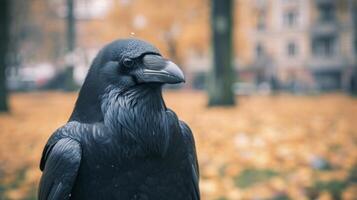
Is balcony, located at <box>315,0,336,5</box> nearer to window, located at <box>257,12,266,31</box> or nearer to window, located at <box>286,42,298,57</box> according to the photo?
window, located at <box>286,42,298,57</box>

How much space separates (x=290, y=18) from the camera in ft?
47.9

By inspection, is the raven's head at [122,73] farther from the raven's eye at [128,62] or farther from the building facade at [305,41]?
the building facade at [305,41]

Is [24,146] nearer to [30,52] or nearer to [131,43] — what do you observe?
[131,43]

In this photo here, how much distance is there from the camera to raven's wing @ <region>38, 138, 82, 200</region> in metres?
1.14

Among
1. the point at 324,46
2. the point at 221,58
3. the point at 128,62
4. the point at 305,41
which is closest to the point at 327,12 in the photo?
the point at 305,41

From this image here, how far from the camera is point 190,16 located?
1675 centimetres

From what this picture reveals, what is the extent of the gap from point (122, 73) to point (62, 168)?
352mm

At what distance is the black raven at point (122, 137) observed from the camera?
1.14 m

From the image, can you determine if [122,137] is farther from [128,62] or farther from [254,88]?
[254,88]

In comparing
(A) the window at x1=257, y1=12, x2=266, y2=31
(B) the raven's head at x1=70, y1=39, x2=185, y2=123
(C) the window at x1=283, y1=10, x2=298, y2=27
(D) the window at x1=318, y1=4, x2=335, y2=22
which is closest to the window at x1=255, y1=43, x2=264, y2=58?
(A) the window at x1=257, y1=12, x2=266, y2=31

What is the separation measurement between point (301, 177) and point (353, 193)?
496mm

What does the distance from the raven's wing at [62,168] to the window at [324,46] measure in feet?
56.6

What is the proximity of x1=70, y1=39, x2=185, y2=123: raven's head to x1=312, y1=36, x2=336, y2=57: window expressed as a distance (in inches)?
673

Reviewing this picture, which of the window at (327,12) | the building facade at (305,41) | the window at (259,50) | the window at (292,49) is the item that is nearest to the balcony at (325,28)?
the building facade at (305,41)
